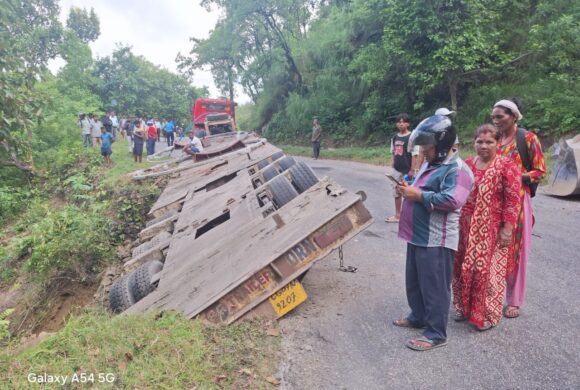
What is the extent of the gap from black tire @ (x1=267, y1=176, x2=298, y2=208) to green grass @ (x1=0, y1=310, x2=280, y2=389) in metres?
1.90

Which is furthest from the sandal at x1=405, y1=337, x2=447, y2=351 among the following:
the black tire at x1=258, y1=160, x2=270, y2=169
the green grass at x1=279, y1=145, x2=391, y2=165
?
the green grass at x1=279, y1=145, x2=391, y2=165

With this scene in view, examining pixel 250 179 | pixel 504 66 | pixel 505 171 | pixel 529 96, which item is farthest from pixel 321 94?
pixel 505 171

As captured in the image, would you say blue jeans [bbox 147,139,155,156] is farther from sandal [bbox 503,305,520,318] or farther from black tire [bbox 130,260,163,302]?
sandal [bbox 503,305,520,318]

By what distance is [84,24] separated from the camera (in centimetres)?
4247

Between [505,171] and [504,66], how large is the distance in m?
13.5

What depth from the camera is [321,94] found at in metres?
25.2

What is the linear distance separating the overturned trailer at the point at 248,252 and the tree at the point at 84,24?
145 ft

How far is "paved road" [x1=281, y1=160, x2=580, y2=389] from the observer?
9.32 feet

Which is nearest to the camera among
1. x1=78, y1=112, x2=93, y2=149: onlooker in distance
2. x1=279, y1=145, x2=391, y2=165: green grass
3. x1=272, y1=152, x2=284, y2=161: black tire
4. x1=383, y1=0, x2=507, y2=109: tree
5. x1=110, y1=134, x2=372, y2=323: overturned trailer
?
x1=110, y1=134, x2=372, y2=323: overturned trailer

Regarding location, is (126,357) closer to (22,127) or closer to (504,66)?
(22,127)

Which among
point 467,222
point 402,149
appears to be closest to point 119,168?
point 402,149

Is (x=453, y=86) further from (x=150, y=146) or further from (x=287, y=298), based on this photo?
(x=287, y=298)

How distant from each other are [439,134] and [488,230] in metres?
0.85

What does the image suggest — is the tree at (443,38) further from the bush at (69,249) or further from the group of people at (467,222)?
the bush at (69,249)
